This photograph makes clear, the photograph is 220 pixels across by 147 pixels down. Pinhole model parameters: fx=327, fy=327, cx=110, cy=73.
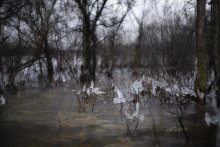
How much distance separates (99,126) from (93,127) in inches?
6.6

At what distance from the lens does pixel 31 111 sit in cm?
974

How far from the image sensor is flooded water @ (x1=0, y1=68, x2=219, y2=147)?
6605 millimetres

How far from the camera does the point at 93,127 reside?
25.4 feet

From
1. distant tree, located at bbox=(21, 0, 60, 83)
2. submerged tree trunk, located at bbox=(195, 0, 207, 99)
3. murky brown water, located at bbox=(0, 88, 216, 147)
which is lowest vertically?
murky brown water, located at bbox=(0, 88, 216, 147)

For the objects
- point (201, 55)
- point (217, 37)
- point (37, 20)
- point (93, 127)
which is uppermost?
point (37, 20)

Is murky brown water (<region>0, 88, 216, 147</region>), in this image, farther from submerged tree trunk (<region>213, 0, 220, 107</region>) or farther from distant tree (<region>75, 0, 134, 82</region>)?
distant tree (<region>75, 0, 134, 82</region>)

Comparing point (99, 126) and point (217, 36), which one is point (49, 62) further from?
point (99, 126)

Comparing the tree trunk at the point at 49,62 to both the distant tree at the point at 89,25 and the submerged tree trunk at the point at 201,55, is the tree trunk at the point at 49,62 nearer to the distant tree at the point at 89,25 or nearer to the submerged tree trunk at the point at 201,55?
the distant tree at the point at 89,25

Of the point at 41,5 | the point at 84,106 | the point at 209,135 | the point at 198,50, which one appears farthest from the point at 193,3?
the point at 41,5

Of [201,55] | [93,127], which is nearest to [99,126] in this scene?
[93,127]

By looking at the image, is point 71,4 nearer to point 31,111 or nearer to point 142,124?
point 31,111

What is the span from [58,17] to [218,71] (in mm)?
10946

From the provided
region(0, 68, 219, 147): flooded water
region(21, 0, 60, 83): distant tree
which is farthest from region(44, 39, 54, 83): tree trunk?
region(0, 68, 219, 147): flooded water

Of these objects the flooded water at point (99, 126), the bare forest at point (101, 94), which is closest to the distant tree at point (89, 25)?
the bare forest at point (101, 94)
